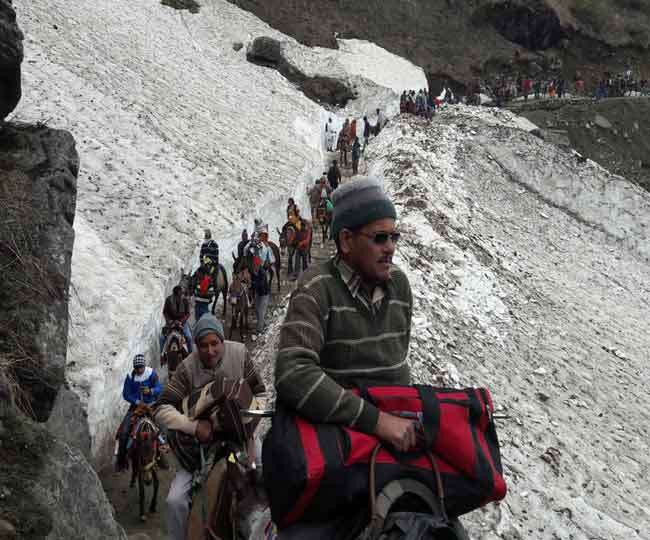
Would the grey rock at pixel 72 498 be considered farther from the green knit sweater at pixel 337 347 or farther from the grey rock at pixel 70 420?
the grey rock at pixel 70 420

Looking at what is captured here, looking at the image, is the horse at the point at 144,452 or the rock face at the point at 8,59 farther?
the rock face at the point at 8,59

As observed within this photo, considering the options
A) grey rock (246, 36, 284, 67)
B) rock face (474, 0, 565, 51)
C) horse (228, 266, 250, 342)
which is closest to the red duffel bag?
horse (228, 266, 250, 342)

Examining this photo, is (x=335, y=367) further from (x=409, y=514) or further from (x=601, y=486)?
(x=601, y=486)

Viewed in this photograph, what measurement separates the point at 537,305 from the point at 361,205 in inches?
556

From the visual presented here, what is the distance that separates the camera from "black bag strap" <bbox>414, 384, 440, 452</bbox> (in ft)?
8.71

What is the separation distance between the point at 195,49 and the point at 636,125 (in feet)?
84.6

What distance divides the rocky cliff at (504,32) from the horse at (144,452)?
4334 centimetres

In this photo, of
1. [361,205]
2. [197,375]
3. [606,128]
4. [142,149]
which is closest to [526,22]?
[606,128]

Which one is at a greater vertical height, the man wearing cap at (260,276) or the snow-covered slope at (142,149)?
the man wearing cap at (260,276)

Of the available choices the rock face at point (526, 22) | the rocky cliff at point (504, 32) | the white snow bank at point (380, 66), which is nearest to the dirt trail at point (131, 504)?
the white snow bank at point (380, 66)

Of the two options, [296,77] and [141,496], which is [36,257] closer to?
[141,496]

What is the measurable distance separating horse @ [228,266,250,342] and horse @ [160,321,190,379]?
251 cm

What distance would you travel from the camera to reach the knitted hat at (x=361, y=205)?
2.91 m

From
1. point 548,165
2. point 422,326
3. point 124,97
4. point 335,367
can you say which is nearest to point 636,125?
point 548,165
